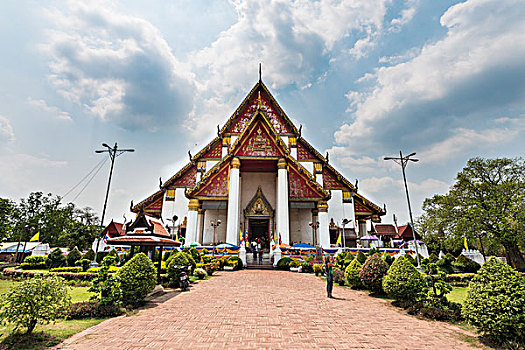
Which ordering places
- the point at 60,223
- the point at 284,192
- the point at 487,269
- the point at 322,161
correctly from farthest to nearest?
the point at 60,223
the point at 322,161
the point at 284,192
the point at 487,269

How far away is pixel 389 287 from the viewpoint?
320 inches

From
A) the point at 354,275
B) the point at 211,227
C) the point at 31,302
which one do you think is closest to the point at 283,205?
the point at 211,227

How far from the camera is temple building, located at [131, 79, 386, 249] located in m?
23.2

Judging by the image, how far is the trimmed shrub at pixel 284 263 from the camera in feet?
58.3

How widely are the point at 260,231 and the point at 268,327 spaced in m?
20.7

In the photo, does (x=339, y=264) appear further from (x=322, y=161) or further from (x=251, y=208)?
(x=322, y=161)

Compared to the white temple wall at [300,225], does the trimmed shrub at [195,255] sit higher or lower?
lower

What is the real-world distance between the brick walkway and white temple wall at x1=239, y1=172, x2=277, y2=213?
1820cm

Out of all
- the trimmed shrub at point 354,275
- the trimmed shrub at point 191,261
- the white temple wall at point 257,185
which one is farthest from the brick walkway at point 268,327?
the white temple wall at point 257,185

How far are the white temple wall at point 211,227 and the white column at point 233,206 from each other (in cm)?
323

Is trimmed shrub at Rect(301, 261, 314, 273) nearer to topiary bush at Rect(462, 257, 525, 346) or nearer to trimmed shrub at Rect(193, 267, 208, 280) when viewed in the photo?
trimmed shrub at Rect(193, 267, 208, 280)

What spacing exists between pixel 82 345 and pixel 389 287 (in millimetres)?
7829

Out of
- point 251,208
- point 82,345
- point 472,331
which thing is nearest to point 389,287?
point 472,331

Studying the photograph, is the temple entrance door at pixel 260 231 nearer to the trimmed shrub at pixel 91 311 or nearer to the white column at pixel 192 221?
the white column at pixel 192 221
